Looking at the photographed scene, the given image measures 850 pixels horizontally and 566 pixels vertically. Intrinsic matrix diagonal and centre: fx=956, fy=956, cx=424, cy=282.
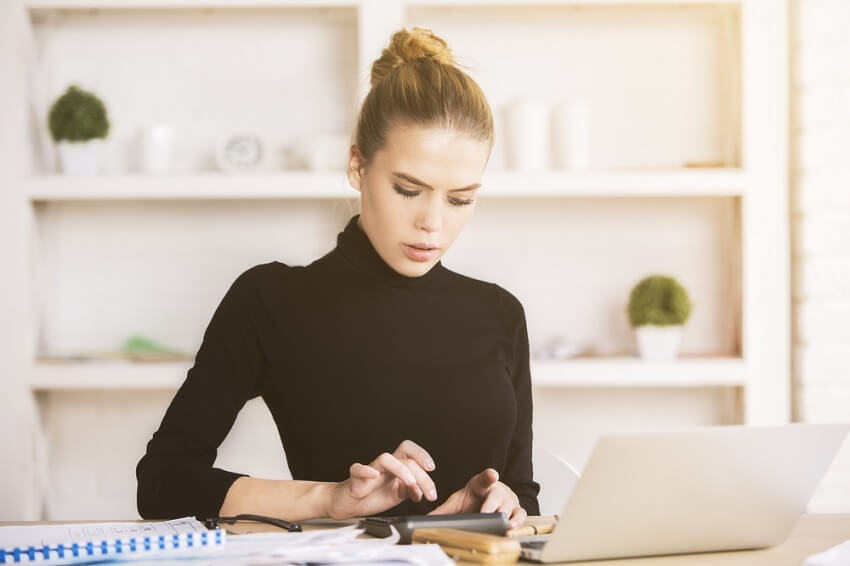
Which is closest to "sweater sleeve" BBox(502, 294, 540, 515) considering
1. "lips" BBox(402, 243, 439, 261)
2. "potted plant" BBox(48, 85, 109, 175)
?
"lips" BBox(402, 243, 439, 261)

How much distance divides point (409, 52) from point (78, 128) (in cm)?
150

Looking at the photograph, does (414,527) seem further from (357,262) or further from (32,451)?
(32,451)

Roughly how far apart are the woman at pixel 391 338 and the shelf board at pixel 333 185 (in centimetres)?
100

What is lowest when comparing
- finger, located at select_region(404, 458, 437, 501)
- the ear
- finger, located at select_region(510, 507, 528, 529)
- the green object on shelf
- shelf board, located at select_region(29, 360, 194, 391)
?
shelf board, located at select_region(29, 360, 194, 391)

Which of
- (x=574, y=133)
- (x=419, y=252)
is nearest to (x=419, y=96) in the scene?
(x=419, y=252)

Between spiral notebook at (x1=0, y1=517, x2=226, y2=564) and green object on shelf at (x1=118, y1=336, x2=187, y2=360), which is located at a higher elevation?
spiral notebook at (x1=0, y1=517, x2=226, y2=564)

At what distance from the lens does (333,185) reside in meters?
2.70

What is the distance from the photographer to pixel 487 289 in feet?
5.84

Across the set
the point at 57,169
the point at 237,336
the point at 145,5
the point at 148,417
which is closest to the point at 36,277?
the point at 57,169

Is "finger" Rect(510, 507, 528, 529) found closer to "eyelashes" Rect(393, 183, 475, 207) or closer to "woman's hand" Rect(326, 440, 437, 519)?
"woman's hand" Rect(326, 440, 437, 519)

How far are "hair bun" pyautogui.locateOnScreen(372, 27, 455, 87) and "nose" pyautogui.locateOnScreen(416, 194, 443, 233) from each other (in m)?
0.29

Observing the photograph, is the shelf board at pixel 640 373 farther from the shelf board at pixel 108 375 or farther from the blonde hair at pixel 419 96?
the blonde hair at pixel 419 96

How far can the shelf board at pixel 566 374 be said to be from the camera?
8.82ft

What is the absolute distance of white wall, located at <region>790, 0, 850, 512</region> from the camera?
2691mm
